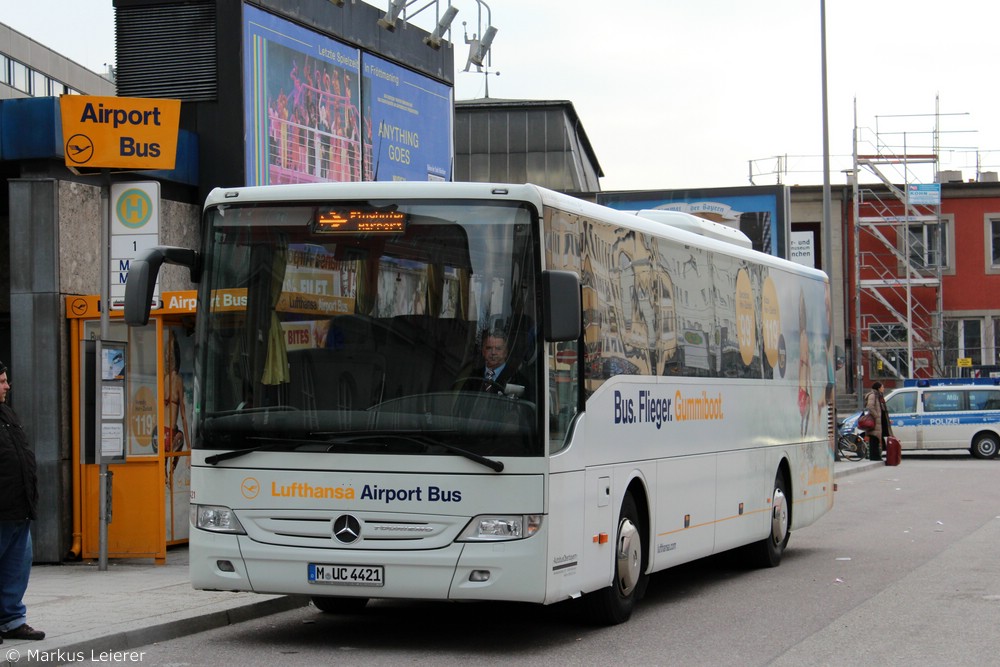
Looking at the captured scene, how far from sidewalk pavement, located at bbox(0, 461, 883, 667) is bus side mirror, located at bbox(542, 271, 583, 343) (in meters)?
3.40

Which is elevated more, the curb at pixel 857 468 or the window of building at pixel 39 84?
the window of building at pixel 39 84

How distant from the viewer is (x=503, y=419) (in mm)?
8852

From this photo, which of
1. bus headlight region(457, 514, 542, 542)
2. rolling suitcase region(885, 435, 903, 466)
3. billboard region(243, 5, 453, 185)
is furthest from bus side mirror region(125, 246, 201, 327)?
rolling suitcase region(885, 435, 903, 466)

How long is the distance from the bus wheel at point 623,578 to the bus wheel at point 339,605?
1.99 metres

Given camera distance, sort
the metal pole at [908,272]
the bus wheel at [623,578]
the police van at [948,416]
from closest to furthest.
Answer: the bus wheel at [623,578], the police van at [948,416], the metal pole at [908,272]

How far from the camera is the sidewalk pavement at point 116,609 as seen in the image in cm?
877

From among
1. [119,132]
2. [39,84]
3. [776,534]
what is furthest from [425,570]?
[39,84]

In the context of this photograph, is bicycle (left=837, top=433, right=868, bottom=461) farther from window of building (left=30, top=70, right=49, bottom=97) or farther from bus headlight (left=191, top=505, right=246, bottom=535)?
window of building (left=30, top=70, right=49, bottom=97)

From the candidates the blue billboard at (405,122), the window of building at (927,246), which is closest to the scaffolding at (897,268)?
the window of building at (927,246)

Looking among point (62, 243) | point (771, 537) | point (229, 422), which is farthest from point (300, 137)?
point (229, 422)

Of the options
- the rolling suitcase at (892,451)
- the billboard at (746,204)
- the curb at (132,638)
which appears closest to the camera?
the curb at (132,638)

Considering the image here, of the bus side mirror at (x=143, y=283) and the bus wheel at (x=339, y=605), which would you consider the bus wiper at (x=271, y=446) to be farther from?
the bus wheel at (x=339, y=605)

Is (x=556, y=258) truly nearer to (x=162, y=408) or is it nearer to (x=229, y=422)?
(x=229, y=422)

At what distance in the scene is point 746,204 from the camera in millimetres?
36000
